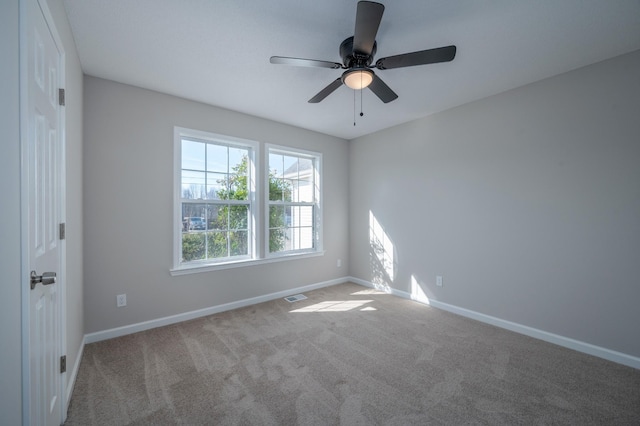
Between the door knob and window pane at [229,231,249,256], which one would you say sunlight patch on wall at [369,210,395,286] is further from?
the door knob

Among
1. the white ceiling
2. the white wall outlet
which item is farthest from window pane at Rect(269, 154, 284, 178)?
the white wall outlet

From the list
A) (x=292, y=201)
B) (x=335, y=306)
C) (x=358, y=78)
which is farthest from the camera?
(x=292, y=201)

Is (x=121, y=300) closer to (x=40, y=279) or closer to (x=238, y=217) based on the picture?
(x=238, y=217)

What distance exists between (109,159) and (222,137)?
122 centimetres

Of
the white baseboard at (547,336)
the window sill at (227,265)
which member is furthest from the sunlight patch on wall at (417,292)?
the window sill at (227,265)

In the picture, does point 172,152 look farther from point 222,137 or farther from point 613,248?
point 613,248

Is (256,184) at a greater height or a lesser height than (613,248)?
greater

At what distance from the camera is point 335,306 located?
362 cm

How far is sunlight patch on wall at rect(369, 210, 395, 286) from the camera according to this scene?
13.7 ft

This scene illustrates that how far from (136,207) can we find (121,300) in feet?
3.22

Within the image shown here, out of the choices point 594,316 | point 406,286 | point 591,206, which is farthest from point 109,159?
point 594,316

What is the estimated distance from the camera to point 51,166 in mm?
1514

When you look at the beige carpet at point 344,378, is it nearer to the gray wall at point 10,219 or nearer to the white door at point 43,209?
the white door at point 43,209

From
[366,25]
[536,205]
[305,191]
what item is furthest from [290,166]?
[536,205]
